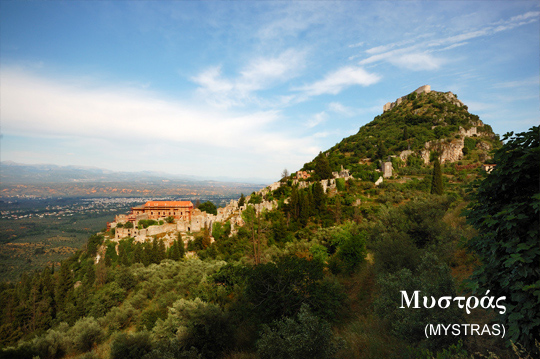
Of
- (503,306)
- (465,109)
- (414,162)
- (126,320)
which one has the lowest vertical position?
(126,320)

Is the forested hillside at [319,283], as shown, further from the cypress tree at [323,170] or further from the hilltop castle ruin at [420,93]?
the hilltop castle ruin at [420,93]

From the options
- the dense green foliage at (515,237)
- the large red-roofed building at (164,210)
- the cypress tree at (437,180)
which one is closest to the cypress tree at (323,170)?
the cypress tree at (437,180)

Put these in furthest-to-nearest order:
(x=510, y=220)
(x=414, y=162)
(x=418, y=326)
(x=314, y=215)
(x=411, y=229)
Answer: (x=414, y=162)
(x=314, y=215)
(x=411, y=229)
(x=418, y=326)
(x=510, y=220)

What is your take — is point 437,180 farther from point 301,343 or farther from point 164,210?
point 164,210

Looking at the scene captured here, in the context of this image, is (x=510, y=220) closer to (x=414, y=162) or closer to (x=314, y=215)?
(x=314, y=215)

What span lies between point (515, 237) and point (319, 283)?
30.4 feet

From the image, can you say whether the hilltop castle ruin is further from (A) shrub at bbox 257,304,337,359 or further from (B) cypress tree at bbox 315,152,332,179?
(A) shrub at bbox 257,304,337,359

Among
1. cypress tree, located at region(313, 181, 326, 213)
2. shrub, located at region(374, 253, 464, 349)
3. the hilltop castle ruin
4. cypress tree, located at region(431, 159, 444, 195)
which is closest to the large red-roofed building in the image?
cypress tree, located at region(313, 181, 326, 213)

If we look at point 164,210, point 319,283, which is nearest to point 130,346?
point 319,283

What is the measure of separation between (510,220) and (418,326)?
3719mm

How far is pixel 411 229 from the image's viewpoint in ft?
60.7

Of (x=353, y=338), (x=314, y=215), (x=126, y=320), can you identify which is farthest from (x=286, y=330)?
(x=314, y=215)

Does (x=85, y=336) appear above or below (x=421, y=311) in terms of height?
below

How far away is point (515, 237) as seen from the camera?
4.75 metres
